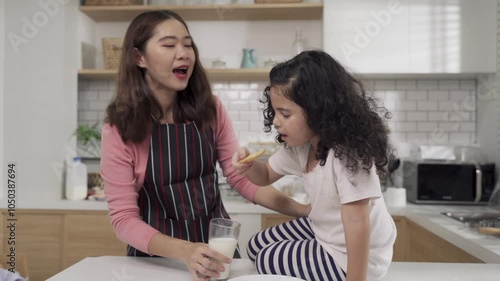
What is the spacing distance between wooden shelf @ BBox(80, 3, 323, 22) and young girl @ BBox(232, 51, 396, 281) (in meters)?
2.26

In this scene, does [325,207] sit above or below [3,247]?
above

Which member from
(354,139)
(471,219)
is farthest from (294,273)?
(471,219)

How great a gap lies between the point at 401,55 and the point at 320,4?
25.8 inches

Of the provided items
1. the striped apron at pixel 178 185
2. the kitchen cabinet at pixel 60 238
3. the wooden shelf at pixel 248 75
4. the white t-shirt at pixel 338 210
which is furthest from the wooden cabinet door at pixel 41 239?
the white t-shirt at pixel 338 210

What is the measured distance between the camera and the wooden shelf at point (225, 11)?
351cm

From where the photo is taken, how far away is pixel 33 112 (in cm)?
336

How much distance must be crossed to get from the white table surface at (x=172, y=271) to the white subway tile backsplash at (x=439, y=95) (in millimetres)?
2505

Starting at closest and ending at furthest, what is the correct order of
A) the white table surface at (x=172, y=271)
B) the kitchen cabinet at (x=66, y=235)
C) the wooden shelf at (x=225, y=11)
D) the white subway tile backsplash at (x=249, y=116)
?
the white table surface at (x=172, y=271)
the kitchen cabinet at (x=66, y=235)
the wooden shelf at (x=225, y=11)
the white subway tile backsplash at (x=249, y=116)

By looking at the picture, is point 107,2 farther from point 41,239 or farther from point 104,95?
point 41,239

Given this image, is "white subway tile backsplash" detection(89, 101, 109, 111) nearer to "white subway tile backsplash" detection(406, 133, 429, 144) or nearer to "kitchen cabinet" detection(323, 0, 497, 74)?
"kitchen cabinet" detection(323, 0, 497, 74)

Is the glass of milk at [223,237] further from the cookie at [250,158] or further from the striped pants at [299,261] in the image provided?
the cookie at [250,158]

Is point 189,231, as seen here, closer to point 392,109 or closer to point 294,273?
point 294,273

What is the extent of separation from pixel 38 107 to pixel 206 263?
8.41ft

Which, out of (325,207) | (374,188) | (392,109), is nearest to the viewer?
(374,188)
